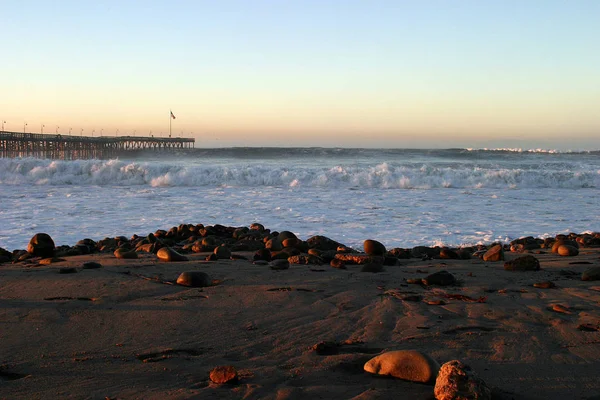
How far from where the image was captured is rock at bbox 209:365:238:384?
284 cm

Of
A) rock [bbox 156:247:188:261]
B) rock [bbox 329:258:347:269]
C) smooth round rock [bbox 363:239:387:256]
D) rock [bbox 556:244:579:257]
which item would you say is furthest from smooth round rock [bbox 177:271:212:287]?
rock [bbox 556:244:579:257]

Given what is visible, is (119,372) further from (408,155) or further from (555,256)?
(408,155)

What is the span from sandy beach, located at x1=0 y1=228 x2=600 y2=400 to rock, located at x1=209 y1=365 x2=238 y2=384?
36 mm

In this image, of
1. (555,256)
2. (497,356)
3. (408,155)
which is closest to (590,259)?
(555,256)

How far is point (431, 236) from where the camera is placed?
10008 mm

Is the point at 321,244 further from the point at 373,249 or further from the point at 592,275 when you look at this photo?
the point at 592,275

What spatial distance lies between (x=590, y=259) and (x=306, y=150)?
146 feet

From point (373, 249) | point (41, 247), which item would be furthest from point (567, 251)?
point (41, 247)

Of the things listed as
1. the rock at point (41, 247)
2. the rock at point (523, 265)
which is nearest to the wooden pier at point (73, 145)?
the rock at point (41, 247)

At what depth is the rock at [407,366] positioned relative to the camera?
2850 millimetres

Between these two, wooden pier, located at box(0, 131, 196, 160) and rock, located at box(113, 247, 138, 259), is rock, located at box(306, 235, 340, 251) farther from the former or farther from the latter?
wooden pier, located at box(0, 131, 196, 160)

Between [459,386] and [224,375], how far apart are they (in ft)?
3.67

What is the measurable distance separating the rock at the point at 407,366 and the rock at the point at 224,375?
0.70 meters

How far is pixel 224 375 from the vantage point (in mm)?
2859
